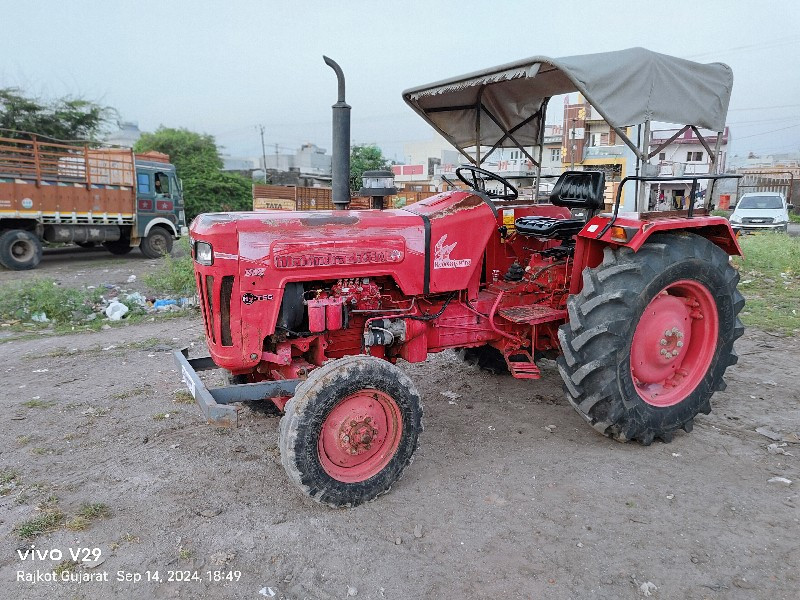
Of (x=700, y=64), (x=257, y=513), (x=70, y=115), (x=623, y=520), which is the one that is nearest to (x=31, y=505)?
(x=257, y=513)

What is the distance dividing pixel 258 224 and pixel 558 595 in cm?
231

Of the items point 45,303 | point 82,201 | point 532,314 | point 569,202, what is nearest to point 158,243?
point 82,201

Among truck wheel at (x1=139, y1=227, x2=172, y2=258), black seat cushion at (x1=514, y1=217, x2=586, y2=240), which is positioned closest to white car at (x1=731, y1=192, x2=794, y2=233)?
black seat cushion at (x1=514, y1=217, x2=586, y2=240)

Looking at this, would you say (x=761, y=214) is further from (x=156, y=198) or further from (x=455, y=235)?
(x=455, y=235)

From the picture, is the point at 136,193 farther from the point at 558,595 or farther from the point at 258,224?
the point at 558,595

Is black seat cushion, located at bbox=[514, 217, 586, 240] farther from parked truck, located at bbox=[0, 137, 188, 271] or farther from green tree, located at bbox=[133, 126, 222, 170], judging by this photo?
green tree, located at bbox=[133, 126, 222, 170]

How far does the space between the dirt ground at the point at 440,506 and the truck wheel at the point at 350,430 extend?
0.15 meters

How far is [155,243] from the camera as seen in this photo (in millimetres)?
14523

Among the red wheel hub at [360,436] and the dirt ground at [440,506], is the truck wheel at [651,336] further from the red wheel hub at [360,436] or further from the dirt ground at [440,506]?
the red wheel hub at [360,436]

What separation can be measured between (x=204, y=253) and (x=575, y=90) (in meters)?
2.98

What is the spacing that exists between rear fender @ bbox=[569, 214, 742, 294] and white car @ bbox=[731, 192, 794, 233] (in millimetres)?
15319

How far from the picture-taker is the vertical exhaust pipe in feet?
12.1

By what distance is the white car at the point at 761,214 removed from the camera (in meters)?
17.7

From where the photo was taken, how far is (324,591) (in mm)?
2443
